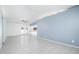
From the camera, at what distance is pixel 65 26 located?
17.3 feet

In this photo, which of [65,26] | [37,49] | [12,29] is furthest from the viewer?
[12,29]

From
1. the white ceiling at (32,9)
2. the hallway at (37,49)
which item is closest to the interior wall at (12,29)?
the white ceiling at (32,9)

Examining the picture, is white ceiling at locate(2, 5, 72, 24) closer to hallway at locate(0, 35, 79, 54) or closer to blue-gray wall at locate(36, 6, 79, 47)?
blue-gray wall at locate(36, 6, 79, 47)

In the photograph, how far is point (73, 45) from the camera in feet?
15.6

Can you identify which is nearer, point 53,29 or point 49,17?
point 53,29

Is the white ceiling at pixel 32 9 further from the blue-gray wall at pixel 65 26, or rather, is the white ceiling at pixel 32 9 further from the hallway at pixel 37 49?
the hallway at pixel 37 49

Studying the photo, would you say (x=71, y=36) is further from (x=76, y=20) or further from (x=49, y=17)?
(x=49, y=17)

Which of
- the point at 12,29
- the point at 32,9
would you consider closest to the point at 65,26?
the point at 32,9

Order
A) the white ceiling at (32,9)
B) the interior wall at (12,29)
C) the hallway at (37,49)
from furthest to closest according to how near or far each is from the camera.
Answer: the interior wall at (12,29) → the white ceiling at (32,9) → the hallway at (37,49)

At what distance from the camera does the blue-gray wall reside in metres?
4.54

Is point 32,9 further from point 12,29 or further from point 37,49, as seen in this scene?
point 12,29

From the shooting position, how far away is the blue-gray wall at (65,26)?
454 cm
